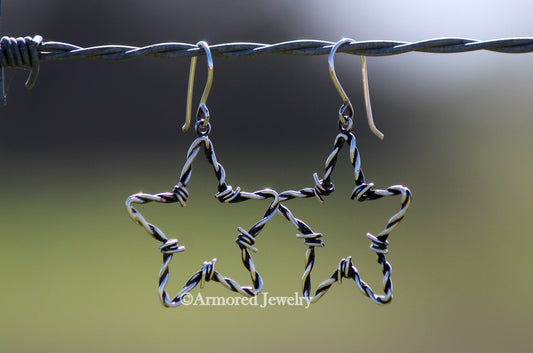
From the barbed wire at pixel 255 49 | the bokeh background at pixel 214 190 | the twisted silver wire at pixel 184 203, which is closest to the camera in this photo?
the twisted silver wire at pixel 184 203

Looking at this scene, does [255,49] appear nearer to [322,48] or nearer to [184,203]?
[322,48]

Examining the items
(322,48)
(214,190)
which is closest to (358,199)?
(322,48)

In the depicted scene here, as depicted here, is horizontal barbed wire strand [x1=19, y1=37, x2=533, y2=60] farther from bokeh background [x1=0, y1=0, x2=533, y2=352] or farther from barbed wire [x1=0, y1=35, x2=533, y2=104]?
bokeh background [x1=0, y1=0, x2=533, y2=352]

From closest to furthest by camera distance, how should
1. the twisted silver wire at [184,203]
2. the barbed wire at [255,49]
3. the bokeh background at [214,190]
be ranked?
the twisted silver wire at [184,203] → the barbed wire at [255,49] → the bokeh background at [214,190]

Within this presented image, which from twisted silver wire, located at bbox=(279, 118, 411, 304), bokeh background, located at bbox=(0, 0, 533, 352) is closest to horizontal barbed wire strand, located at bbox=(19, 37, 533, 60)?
twisted silver wire, located at bbox=(279, 118, 411, 304)

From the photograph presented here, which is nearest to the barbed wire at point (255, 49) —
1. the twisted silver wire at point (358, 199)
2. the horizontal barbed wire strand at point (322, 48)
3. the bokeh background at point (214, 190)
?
the horizontal barbed wire strand at point (322, 48)

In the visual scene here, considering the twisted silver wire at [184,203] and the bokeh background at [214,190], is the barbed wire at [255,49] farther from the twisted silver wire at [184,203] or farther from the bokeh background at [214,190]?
the bokeh background at [214,190]

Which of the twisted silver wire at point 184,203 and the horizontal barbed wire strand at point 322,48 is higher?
the horizontal barbed wire strand at point 322,48

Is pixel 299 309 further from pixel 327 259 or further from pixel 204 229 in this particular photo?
pixel 204 229

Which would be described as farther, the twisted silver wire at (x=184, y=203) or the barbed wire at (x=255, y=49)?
the barbed wire at (x=255, y=49)

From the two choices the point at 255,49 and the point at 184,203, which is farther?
the point at 255,49
